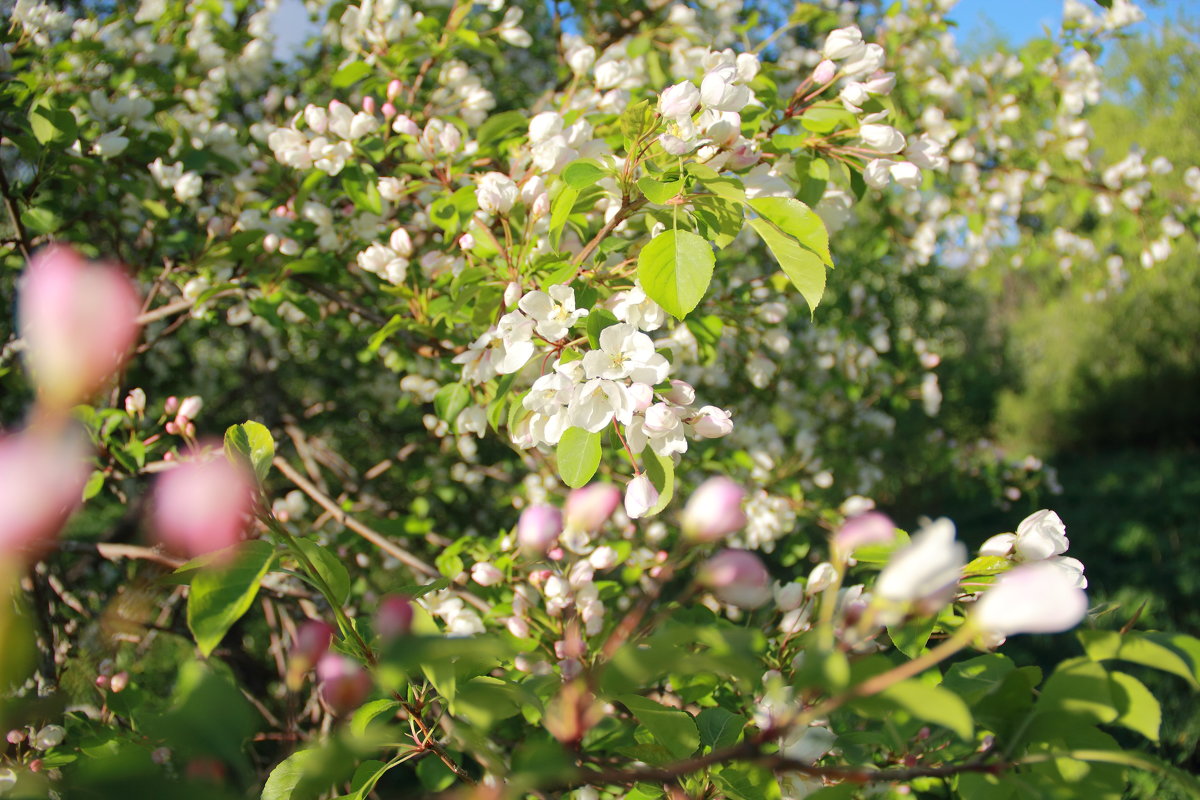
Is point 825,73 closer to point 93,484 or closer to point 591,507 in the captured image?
point 591,507

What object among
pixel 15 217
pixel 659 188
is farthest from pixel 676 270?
pixel 15 217

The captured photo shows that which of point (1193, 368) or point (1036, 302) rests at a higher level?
point (1193, 368)

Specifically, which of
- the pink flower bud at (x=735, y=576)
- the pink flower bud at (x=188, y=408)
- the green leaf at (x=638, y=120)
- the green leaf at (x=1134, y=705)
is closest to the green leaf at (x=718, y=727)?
the pink flower bud at (x=735, y=576)

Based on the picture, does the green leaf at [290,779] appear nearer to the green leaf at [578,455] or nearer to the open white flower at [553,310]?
the green leaf at [578,455]

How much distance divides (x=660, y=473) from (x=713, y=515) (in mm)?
384

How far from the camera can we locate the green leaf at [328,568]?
852 mm

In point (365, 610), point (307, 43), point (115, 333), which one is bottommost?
point (365, 610)

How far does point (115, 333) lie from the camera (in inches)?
68.7

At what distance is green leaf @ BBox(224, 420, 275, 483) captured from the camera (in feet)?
2.77

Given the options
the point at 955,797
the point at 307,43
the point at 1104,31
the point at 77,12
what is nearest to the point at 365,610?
the point at 955,797

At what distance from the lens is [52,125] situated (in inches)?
60.0

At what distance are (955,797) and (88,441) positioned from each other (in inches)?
72.6

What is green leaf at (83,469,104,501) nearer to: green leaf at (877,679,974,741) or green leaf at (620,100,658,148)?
green leaf at (620,100,658,148)

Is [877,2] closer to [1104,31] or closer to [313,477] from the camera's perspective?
[1104,31]
